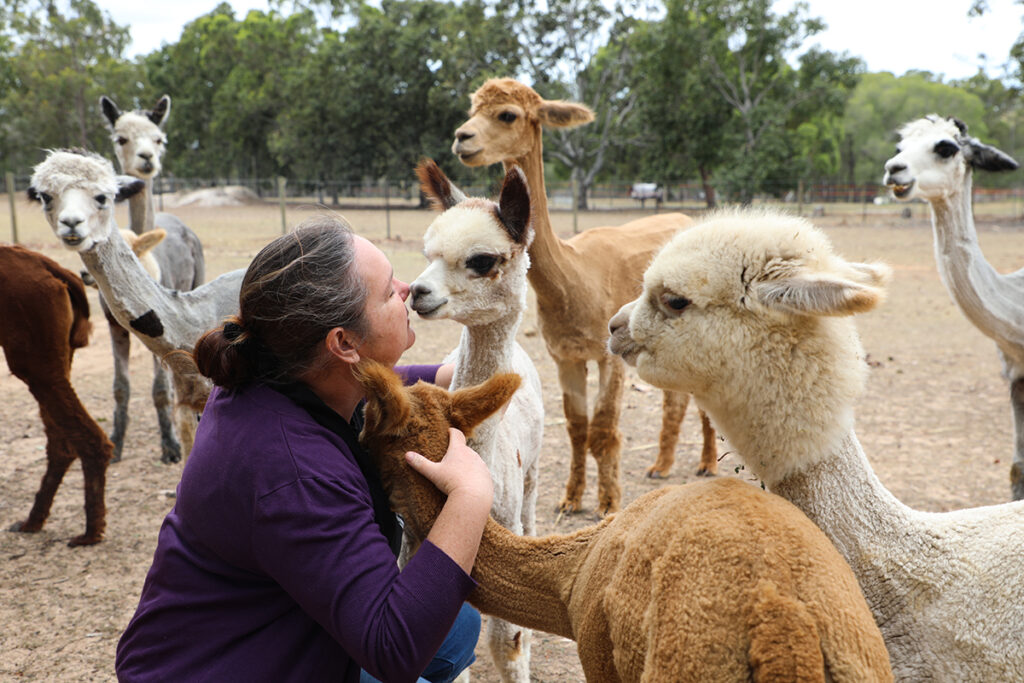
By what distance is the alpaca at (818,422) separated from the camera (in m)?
1.68

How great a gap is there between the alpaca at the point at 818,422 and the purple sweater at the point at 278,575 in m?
0.74

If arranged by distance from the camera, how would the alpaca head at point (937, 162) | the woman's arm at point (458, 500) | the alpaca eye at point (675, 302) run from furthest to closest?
1. the alpaca head at point (937, 162)
2. the alpaca eye at point (675, 302)
3. the woman's arm at point (458, 500)

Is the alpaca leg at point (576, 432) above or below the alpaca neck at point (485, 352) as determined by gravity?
below

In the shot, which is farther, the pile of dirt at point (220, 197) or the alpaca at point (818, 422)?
the pile of dirt at point (220, 197)

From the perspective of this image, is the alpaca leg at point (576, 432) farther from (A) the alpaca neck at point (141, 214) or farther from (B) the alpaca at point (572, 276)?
(A) the alpaca neck at point (141, 214)

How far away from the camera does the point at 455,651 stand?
218 centimetres

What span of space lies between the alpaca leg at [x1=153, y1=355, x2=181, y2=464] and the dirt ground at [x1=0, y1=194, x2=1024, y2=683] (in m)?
0.12

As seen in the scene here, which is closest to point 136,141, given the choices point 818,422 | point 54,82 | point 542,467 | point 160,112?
point 160,112

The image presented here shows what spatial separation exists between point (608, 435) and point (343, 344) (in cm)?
310

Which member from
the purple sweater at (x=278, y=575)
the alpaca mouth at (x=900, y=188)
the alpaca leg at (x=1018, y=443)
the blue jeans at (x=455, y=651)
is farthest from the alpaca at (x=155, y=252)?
the alpaca leg at (x=1018, y=443)

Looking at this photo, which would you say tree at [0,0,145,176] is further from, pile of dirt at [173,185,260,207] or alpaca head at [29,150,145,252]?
alpaca head at [29,150,145,252]

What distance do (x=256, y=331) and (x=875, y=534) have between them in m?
1.49

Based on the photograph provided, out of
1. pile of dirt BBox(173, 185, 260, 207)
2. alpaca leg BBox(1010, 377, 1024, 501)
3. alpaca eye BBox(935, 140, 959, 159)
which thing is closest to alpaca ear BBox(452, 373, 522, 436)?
alpaca leg BBox(1010, 377, 1024, 501)

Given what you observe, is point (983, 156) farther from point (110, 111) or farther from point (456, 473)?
point (110, 111)
